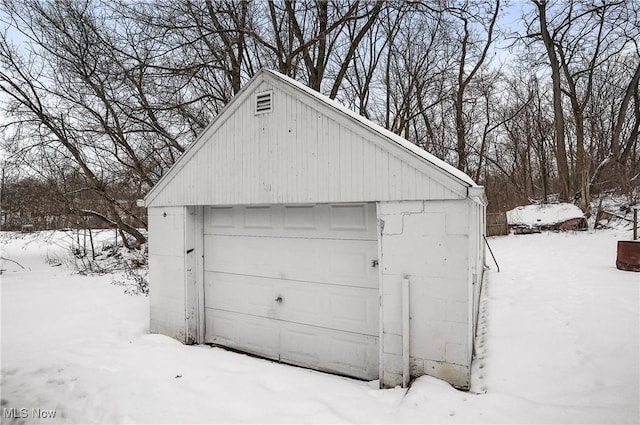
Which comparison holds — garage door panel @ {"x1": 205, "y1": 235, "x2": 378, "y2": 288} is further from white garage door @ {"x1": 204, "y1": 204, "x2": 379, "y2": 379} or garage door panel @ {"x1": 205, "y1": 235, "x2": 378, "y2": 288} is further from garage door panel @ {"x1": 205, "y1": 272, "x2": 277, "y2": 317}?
garage door panel @ {"x1": 205, "y1": 272, "x2": 277, "y2": 317}

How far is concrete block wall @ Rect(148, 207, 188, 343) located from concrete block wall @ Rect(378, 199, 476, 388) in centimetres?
310

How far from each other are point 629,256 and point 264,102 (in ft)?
25.5

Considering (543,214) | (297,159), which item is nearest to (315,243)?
(297,159)

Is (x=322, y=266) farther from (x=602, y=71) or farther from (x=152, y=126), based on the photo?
(x=602, y=71)

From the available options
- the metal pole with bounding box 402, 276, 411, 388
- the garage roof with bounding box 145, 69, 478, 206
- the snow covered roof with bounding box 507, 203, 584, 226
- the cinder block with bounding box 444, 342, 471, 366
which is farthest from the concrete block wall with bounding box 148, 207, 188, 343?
the snow covered roof with bounding box 507, 203, 584, 226

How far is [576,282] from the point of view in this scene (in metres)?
6.52

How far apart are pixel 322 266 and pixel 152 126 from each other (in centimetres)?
869

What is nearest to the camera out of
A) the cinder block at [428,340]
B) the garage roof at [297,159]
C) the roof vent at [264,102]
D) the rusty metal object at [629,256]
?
the cinder block at [428,340]

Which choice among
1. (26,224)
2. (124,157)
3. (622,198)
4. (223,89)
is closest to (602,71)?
(622,198)

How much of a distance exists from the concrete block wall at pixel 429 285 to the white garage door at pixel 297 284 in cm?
42

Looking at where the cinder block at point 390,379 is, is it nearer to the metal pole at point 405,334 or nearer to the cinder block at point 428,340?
the metal pole at point 405,334

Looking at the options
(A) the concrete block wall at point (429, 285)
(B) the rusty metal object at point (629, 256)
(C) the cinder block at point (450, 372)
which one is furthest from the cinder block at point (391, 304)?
(B) the rusty metal object at point (629, 256)

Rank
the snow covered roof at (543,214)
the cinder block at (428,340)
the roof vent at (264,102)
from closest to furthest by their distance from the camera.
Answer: the cinder block at (428,340) < the roof vent at (264,102) < the snow covered roof at (543,214)

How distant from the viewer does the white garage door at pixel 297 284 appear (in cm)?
408
